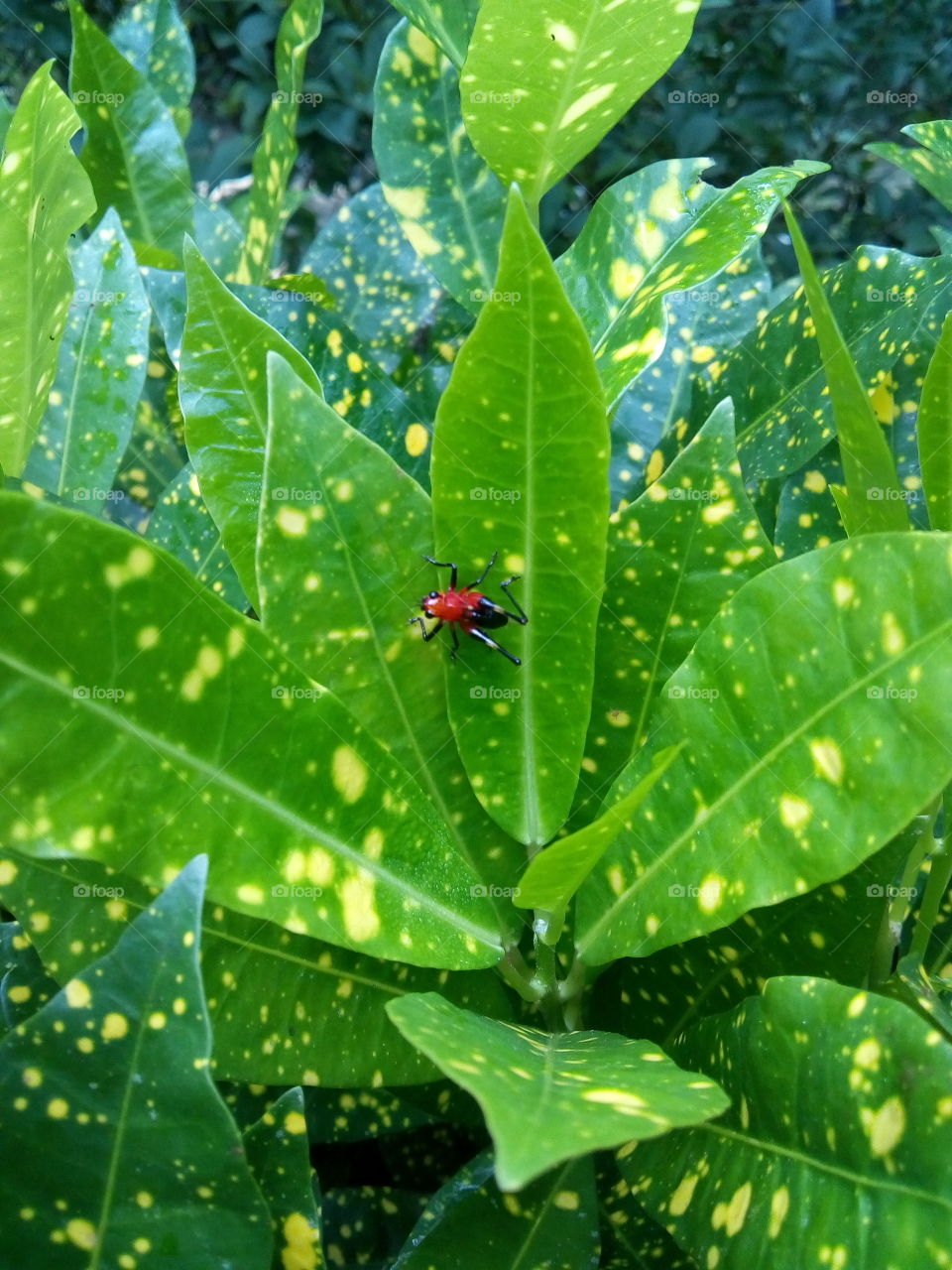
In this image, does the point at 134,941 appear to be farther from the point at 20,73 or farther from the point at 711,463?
the point at 20,73

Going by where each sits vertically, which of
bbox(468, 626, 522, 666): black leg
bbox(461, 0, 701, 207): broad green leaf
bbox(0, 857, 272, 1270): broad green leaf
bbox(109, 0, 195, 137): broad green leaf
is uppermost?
bbox(109, 0, 195, 137): broad green leaf

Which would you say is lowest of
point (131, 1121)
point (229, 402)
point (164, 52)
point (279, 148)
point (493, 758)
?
point (131, 1121)

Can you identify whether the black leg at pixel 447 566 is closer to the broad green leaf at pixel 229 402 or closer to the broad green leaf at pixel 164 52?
the broad green leaf at pixel 229 402

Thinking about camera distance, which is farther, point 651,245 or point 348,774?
point 651,245

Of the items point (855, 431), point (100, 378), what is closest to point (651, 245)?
point (855, 431)

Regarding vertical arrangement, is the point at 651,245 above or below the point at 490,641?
above

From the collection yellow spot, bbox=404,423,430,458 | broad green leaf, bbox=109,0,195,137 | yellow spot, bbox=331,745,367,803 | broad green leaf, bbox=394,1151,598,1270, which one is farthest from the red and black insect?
broad green leaf, bbox=109,0,195,137

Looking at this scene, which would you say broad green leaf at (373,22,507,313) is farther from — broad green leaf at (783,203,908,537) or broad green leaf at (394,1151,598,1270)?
broad green leaf at (394,1151,598,1270)

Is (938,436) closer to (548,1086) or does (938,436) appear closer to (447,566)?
(447,566)
